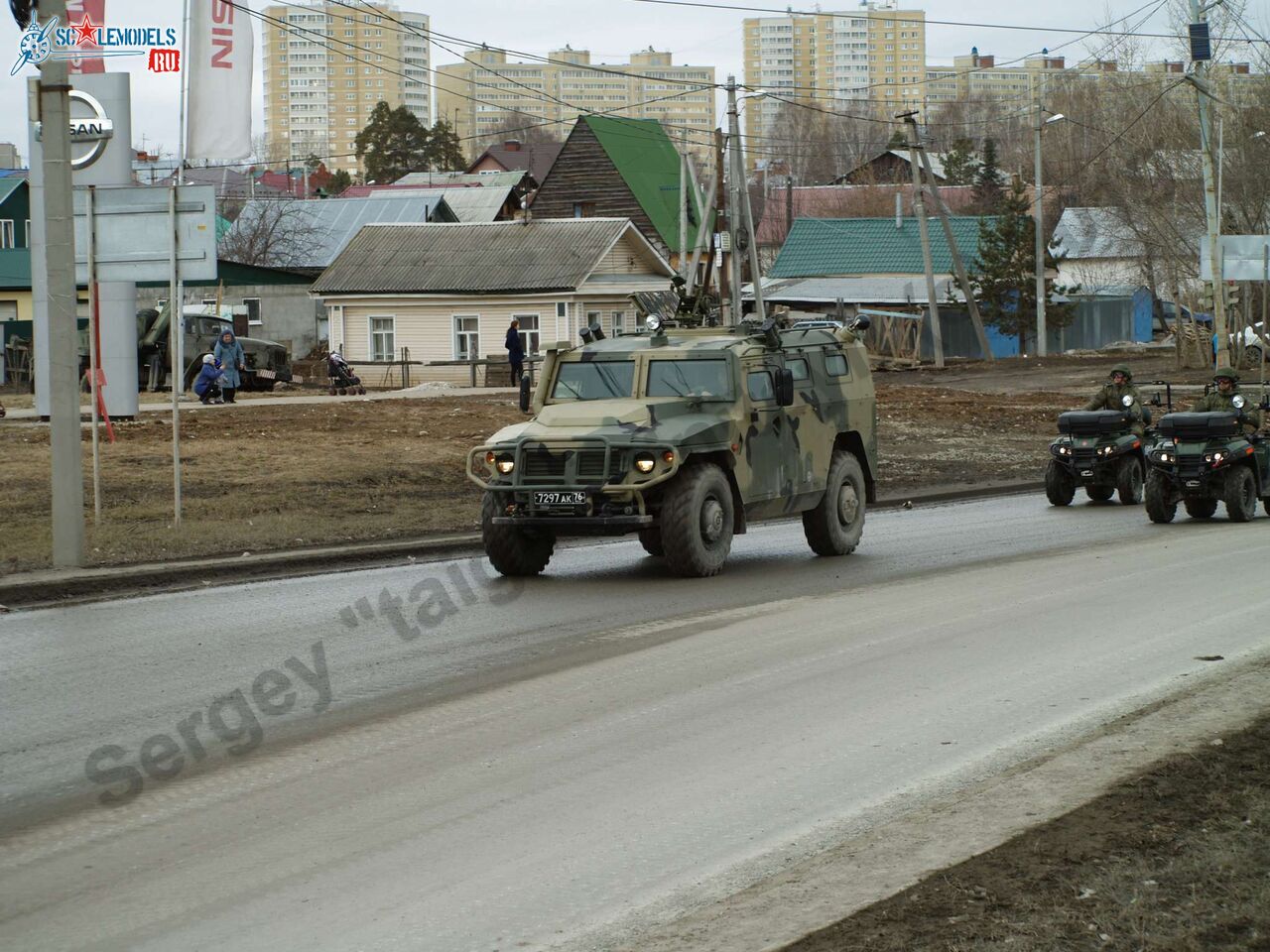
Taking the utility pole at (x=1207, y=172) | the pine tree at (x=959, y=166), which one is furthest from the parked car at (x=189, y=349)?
the pine tree at (x=959, y=166)

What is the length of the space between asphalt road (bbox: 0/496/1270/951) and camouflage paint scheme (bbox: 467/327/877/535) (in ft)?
2.37

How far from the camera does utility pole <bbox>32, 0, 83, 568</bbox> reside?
13.3 m

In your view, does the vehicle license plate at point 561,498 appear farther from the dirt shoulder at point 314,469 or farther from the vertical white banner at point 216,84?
the vertical white banner at point 216,84

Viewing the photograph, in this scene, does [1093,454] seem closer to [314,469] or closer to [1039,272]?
[314,469]

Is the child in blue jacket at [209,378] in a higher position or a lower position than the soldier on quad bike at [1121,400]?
higher

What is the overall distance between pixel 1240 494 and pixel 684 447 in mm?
7976

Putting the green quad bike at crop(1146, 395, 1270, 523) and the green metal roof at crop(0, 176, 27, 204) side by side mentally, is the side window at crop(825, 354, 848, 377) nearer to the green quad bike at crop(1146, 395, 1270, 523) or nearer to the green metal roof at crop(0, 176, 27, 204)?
the green quad bike at crop(1146, 395, 1270, 523)

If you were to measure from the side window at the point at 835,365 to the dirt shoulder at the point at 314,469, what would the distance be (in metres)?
4.11

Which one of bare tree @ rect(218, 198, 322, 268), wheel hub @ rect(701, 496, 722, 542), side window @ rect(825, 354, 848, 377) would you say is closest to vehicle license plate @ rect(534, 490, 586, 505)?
wheel hub @ rect(701, 496, 722, 542)

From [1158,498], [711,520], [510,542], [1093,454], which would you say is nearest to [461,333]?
[1093,454]

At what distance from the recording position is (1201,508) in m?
19.0

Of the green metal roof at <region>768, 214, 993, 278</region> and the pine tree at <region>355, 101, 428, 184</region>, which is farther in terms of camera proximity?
the pine tree at <region>355, 101, 428, 184</region>

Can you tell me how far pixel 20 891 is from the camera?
225 inches

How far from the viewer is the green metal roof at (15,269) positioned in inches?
2120
